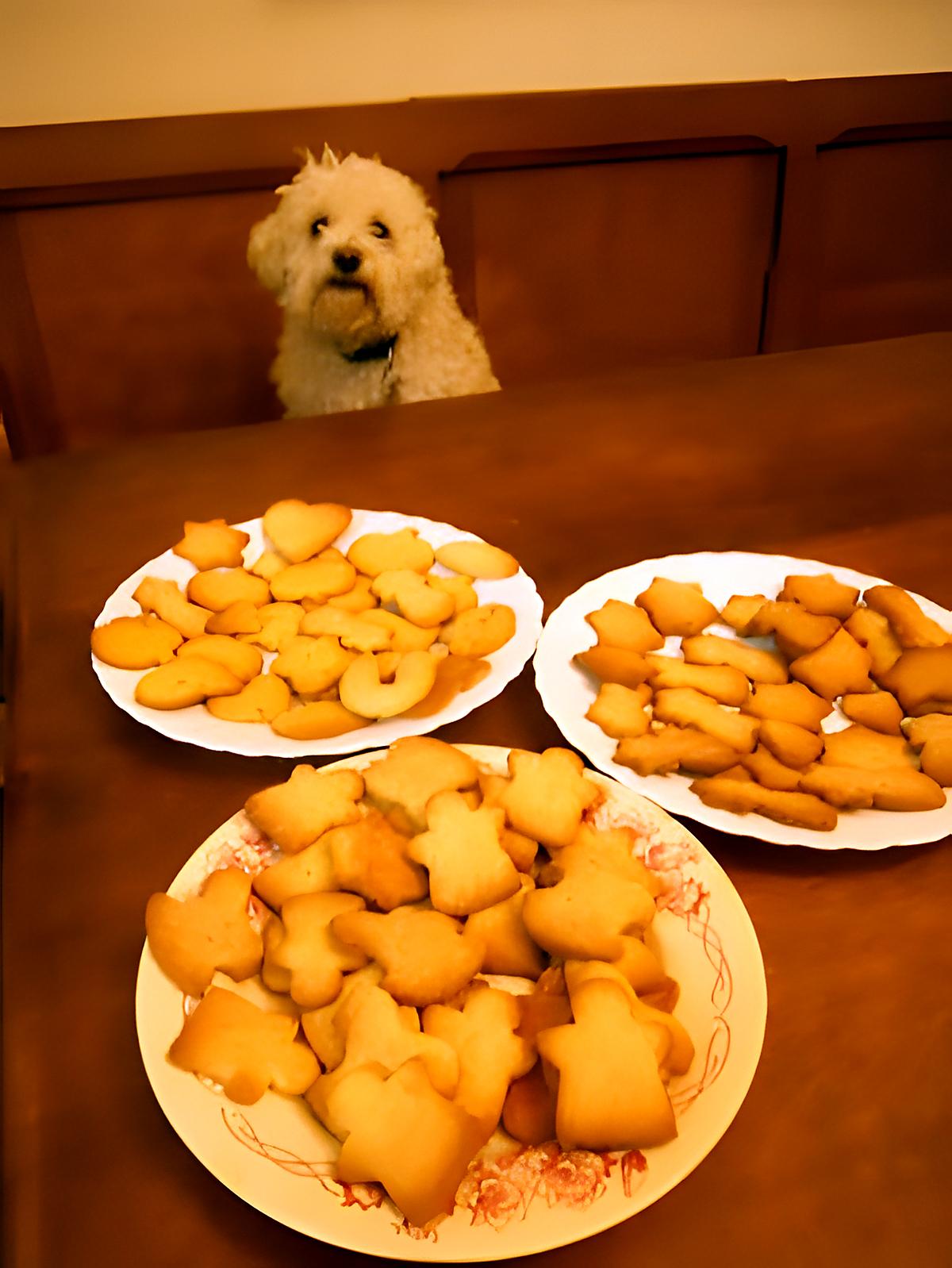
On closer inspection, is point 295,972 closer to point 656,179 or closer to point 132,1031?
point 132,1031

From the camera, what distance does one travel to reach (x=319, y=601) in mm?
859

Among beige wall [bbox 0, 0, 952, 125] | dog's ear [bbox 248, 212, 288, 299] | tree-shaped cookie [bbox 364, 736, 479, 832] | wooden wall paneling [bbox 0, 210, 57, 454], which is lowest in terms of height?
wooden wall paneling [bbox 0, 210, 57, 454]

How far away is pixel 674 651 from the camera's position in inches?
32.4

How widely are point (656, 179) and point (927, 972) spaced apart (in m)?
2.11

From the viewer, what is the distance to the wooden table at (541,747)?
0.47 metres

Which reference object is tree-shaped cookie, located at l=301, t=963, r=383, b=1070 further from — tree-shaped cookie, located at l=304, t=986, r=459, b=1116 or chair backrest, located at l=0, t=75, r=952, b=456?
chair backrest, located at l=0, t=75, r=952, b=456

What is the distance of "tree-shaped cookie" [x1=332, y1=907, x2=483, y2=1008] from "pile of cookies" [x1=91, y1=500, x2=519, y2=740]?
0.70 ft

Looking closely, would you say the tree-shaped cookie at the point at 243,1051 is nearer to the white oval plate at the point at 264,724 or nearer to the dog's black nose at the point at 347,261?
the white oval plate at the point at 264,724

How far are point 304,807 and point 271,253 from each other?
4.58ft

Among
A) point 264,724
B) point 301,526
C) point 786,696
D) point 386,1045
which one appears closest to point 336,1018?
point 386,1045

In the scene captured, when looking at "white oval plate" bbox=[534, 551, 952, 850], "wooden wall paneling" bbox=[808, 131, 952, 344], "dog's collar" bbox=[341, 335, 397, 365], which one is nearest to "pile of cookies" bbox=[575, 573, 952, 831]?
"white oval plate" bbox=[534, 551, 952, 850]

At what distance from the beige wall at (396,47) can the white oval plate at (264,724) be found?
59.2 inches

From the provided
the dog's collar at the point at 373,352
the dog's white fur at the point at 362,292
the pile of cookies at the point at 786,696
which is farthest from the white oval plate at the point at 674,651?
the dog's collar at the point at 373,352

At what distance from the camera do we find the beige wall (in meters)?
1.90
